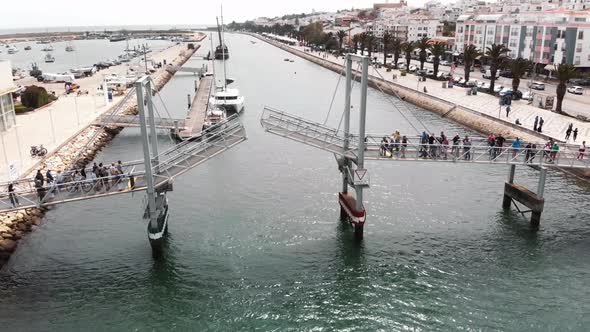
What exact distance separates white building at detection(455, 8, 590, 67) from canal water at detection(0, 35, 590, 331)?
53.7 metres

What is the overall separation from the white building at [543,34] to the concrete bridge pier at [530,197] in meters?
62.8

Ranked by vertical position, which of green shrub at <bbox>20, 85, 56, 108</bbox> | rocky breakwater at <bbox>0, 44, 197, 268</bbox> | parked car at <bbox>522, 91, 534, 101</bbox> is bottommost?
rocky breakwater at <bbox>0, 44, 197, 268</bbox>

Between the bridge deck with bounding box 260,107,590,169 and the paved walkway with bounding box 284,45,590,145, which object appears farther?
the paved walkway with bounding box 284,45,590,145

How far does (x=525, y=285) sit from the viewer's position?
25.1m

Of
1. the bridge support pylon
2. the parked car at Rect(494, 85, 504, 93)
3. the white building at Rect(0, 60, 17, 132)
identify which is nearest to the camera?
the bridge support pylon

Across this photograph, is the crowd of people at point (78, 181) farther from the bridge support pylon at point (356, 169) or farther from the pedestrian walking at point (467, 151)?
the pedestrian walking at point (467, 151)

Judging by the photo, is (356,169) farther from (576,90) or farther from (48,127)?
(576,90)

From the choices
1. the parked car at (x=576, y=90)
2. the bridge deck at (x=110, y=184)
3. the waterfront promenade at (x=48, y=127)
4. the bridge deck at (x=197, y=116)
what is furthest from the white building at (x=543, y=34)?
the bridge deck at (x=110, y=184)

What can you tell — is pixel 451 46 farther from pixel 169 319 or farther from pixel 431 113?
pixel 169 319

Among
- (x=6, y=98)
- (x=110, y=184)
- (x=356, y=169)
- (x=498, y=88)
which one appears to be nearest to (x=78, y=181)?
(x=110, y=184)

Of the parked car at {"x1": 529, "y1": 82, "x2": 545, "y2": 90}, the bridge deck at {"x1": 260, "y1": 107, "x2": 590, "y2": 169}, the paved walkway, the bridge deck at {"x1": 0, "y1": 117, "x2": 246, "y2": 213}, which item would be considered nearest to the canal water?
the bridge deck at {"x1": 0, "y1": 117, "x2": 246, "y2": 213}

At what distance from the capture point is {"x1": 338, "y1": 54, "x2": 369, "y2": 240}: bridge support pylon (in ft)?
88.6

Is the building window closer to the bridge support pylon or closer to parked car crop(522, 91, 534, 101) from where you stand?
the bridge support pylon

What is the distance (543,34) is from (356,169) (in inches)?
3079
